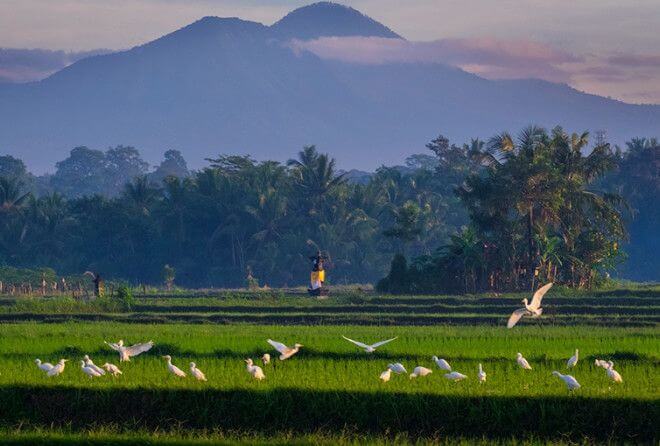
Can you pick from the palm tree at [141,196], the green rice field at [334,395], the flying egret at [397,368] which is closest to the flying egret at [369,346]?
Answer: the green rice field at [334,395]

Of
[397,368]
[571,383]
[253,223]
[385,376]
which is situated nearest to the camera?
[571,383]

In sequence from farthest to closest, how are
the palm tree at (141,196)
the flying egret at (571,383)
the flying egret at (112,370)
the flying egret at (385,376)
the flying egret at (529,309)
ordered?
1. the palm tree at (141,196)
2. the flying egret at (529,309)
3. the flying egret at (112,370)
4. the flying egret at (385,376)
5. the flying egret at (571,383)

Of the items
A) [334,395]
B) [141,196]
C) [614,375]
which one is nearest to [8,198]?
[141,196]

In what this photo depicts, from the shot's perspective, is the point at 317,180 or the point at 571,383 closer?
the point at 571,383

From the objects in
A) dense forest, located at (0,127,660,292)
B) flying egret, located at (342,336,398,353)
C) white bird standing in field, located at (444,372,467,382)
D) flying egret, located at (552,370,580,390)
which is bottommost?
dense forest, located at (0,127,660,292)

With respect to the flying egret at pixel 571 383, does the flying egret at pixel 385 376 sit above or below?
below

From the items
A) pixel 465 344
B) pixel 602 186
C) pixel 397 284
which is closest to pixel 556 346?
pixel 465 344

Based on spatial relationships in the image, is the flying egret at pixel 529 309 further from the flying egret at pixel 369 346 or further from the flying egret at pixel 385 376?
the flying egret at pixel 385 376

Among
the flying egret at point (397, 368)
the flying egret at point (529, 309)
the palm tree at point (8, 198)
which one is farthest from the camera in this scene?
the palm tree at point (8, 198)

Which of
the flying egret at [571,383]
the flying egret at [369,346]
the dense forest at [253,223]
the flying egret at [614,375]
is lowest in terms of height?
the dense forest at [253,223]

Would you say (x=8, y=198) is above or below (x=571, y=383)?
below

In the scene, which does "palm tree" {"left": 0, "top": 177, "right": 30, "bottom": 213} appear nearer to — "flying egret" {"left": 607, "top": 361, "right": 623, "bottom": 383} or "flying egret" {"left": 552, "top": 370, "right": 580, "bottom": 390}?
"flying egret" {"left": 607, "top": 361, "right": 623, "bottom": 383}

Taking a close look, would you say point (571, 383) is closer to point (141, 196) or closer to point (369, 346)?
point (369, 346)

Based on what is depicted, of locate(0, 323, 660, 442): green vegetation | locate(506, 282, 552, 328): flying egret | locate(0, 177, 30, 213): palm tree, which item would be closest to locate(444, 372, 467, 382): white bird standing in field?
locate(0, 323, 660, 442): green vegetation
